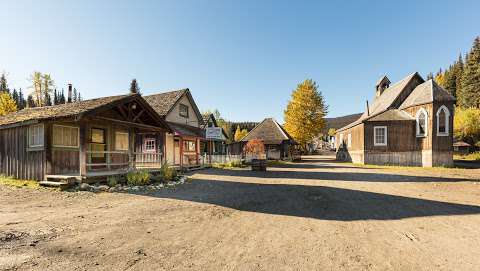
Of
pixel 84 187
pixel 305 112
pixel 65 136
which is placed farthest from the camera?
pixel 305 112

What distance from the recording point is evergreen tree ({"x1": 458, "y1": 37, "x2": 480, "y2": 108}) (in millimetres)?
57812

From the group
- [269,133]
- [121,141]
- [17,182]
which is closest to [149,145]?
[121,141]

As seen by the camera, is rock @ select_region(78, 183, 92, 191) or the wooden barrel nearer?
rock @ select_region(78, 183, 92, 191)

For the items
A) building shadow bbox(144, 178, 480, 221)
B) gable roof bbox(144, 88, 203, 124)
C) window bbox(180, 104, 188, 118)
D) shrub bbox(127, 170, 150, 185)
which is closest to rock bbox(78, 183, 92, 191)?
shrub bbox(127, 170, 150, 185)

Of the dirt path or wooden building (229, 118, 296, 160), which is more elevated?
wooden building (229, 118, 296, 160)

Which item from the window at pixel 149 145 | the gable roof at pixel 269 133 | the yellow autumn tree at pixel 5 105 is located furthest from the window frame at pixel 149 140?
the yellow autumn tree at pixel 5 105

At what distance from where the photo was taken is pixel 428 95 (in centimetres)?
2597

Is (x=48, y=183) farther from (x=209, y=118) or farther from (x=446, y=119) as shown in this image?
(x=446, y=119)

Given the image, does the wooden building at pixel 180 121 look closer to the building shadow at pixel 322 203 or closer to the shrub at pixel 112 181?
the shrub at pixel 112 181

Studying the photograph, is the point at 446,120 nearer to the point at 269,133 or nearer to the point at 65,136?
the point at 269,133

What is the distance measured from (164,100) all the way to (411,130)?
27023 millimetres

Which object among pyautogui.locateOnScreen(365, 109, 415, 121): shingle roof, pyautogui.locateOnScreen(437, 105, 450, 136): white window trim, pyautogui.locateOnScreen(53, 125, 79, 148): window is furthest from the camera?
pyautogui.locateOnScreen(365, 109, 415, 121): shingle roof

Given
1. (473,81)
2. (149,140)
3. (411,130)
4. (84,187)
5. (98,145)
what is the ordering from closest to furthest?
(84,187) < (98,145) < (149,140) < (411,130) < (473,81)

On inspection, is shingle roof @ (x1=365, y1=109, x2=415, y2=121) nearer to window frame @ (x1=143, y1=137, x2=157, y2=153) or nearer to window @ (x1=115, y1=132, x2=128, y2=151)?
window frame @ (x1=143, y1=137, x2=157, y2=153)
